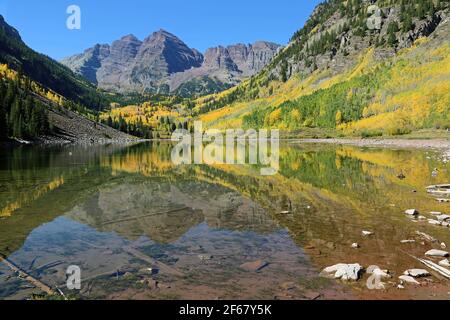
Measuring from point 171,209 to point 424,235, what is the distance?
13957 millimetres

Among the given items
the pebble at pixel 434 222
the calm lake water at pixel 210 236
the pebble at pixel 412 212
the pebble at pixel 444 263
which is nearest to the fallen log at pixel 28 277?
the calm lake water at pixel 210 236

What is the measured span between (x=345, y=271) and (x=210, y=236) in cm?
707

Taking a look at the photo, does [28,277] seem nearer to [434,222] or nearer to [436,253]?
[436,253]

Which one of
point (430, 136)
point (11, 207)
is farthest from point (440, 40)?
point (11, 207)

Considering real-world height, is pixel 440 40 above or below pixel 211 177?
above

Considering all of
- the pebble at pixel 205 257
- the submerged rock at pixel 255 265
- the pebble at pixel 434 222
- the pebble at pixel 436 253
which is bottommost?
the submerged rock at pixel 255 265

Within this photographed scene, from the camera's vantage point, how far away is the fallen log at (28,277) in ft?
35.6

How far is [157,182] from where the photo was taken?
35750mm

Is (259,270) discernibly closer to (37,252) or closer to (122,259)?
(122,259)

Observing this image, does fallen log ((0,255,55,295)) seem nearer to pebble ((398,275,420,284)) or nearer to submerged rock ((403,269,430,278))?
pebble ((398,275,420,284))

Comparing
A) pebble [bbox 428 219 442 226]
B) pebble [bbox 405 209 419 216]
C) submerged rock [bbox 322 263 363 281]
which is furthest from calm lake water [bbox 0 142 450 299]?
pebble [bbox 428 219 442 226]

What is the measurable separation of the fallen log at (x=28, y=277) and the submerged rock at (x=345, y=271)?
8420 millimetres

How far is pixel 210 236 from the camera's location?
17266 mm

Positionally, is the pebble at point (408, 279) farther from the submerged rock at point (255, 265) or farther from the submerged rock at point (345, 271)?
the submerged rock at point (255, 265)
